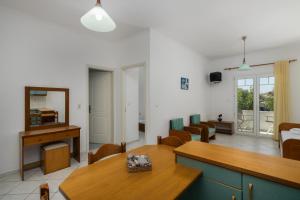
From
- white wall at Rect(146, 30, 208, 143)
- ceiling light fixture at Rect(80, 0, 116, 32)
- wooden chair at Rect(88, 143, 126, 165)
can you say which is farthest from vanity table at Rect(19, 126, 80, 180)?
ceiling light fixture at Rect(80, 0, 116, 32)

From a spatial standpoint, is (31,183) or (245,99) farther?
(245,99)

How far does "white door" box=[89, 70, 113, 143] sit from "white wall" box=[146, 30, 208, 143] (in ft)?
4.42

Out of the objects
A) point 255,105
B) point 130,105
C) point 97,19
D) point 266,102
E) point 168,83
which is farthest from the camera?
point 255,105

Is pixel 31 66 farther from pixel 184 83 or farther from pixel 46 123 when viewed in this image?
pixel 184 83

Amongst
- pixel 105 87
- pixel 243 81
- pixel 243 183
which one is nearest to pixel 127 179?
pixel 243 183

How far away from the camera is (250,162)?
108cm

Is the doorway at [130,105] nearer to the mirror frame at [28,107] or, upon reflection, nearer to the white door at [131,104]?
the white door at [131,104]

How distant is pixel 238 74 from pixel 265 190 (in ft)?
17.6

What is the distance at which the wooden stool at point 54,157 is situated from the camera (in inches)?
102

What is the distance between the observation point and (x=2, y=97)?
250 cm

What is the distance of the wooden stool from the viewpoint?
2580mm

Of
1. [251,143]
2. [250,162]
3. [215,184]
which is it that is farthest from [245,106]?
[215,184]

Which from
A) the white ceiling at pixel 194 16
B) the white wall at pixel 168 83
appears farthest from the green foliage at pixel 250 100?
the white ceiling at pixel 194 16

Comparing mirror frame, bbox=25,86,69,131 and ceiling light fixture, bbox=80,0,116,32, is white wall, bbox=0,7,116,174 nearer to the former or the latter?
mirror frame, bbox=25,86,69,131
